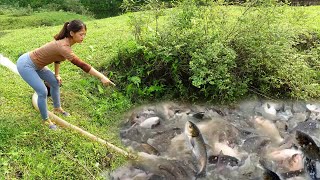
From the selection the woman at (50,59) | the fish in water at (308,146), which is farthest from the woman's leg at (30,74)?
the fish in water at (308,146)

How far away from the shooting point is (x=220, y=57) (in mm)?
6023

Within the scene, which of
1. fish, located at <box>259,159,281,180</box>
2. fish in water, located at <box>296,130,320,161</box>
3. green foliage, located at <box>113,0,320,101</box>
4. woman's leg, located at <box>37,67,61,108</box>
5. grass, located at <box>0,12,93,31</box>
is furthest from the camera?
grass, located at <box>0,12,93,31</box>

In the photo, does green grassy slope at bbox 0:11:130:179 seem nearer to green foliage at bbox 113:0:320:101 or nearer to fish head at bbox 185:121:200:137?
green foliage at bbox 113:0:320:101

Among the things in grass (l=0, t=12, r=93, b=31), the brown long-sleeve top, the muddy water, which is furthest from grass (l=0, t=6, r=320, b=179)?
grass (l=0, t=12, r=93, b=31)

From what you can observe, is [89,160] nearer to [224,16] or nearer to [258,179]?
[258,179]

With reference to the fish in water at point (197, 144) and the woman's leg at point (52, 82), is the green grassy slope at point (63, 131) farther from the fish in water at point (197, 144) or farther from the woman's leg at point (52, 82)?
the fish in water at point (197, 144)

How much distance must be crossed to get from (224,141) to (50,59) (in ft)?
7.66

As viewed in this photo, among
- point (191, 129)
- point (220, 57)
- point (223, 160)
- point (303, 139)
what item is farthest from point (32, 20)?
point (303, 139)

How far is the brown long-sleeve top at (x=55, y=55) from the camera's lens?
441cm

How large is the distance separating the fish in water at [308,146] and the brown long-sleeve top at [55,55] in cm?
282

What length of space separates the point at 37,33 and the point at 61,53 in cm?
576

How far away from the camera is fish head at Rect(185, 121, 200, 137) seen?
5438mm

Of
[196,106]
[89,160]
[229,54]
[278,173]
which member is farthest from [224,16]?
[89,160]

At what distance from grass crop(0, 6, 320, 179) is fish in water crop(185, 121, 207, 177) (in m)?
0.89
